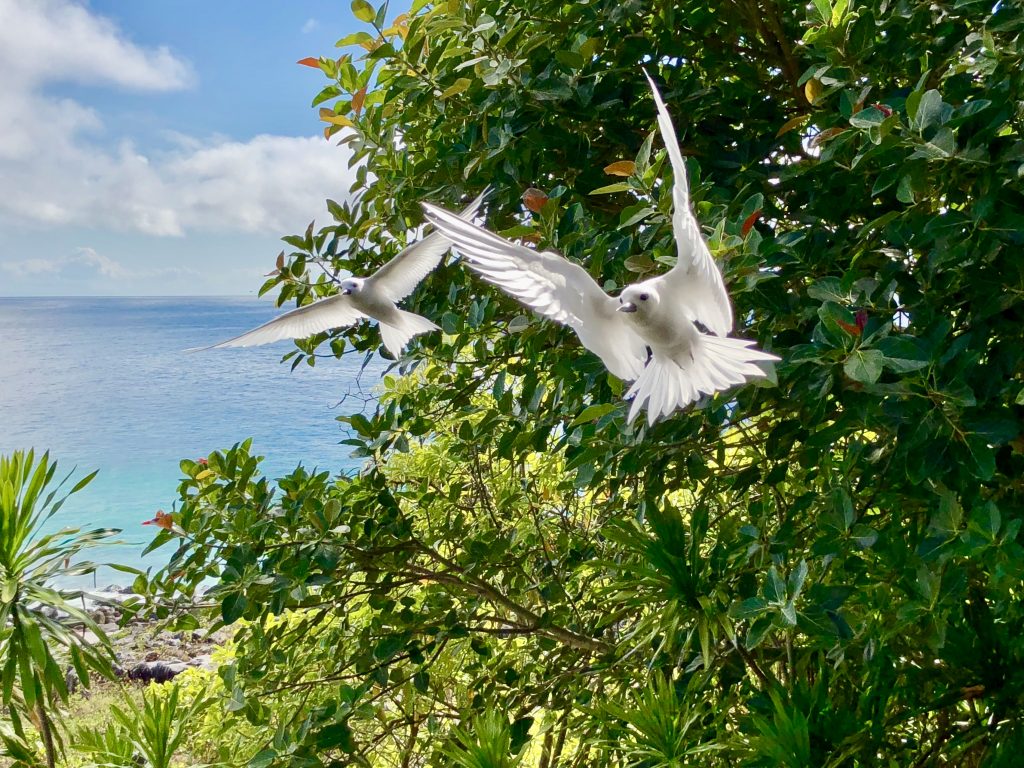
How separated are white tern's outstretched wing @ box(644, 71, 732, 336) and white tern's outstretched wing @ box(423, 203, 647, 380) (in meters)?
0.06

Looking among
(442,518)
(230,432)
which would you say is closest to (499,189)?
(442,518)

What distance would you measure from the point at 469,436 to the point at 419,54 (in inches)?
21.6

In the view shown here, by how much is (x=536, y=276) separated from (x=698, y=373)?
140 millimetres

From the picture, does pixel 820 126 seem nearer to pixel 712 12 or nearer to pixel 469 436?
pixel 712 12

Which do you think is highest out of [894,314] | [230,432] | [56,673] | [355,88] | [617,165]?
[355,88]

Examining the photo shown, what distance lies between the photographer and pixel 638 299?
594 millimetres

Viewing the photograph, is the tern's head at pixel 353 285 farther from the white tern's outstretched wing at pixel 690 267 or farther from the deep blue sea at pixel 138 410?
the deep blue sea at pixel 138 410

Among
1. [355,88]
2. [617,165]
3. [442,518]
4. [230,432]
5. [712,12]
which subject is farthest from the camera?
[230,432]

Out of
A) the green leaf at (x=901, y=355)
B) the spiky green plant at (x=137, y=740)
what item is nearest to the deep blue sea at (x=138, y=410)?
the spiky green plant at (x=137, y=740)

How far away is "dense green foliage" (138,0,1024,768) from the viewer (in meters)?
0.78

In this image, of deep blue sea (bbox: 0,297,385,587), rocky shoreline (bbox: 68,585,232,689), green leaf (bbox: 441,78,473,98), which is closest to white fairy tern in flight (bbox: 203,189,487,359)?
green leaf (bbox: 441,78,473,98)

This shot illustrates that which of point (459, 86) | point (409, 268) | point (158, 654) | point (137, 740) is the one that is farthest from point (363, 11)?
point (158, 654)

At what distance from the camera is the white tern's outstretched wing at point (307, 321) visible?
1047 millimetres

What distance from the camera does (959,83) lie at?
841 mm
